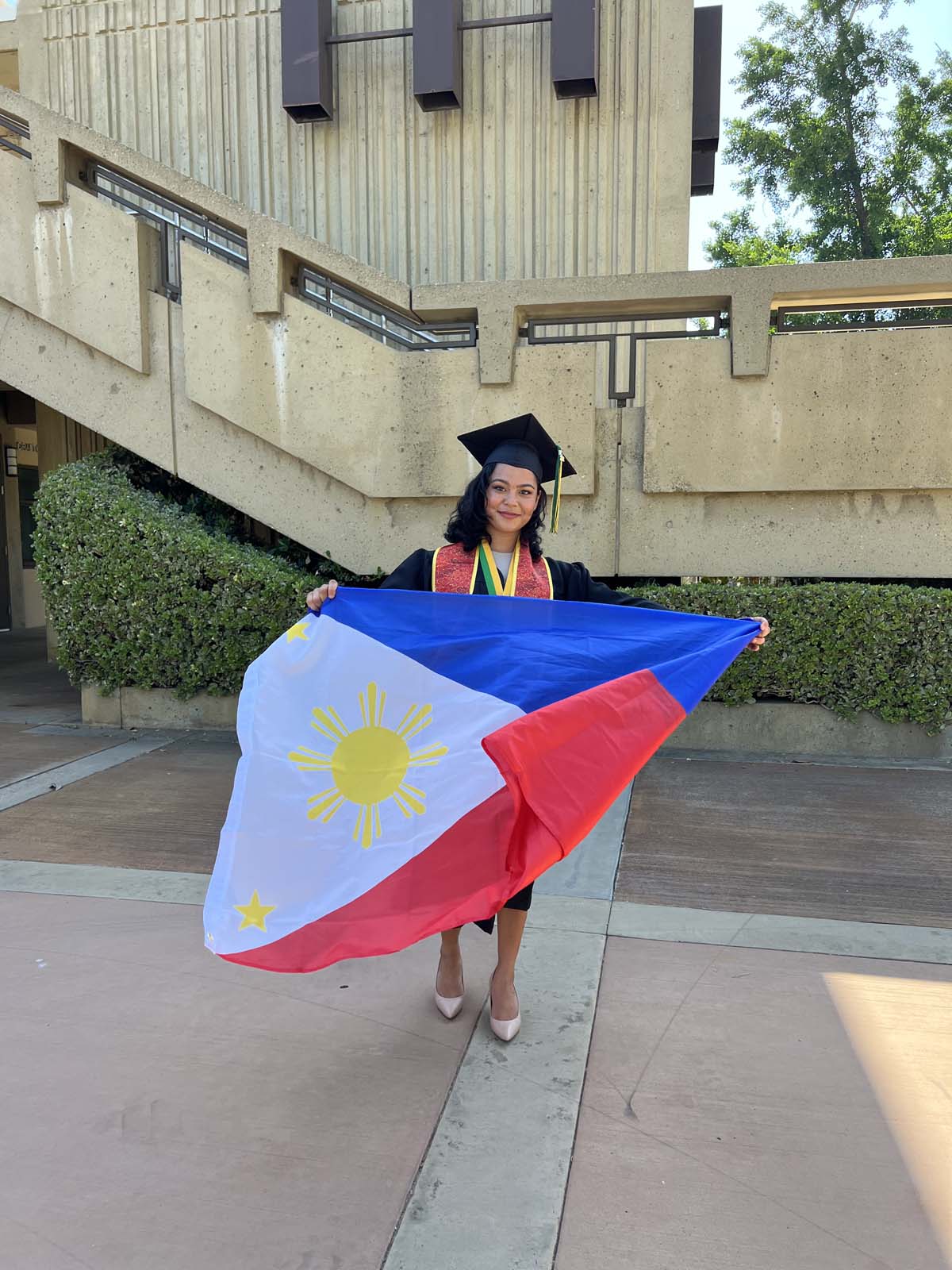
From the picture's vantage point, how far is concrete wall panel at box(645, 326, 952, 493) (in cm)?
652

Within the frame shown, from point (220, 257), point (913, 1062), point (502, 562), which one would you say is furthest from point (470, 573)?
point (220, 257)

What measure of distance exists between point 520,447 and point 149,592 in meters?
4.54

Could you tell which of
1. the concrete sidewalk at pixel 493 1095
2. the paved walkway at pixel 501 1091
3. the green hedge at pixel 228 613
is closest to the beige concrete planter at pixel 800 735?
the green hedge at pixel 228 613

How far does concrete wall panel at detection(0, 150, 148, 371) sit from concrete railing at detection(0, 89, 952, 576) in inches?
0.6

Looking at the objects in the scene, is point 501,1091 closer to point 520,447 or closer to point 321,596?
point 321,596

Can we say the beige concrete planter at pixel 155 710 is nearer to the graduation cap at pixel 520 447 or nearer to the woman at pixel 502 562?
the woman at pixel 502 562

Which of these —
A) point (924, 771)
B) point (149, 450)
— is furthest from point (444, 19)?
point (924, 771)

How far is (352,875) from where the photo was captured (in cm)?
280

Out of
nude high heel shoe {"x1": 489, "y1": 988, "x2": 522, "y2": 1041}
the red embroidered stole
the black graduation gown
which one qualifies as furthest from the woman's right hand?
nude high heel shoe {"x1": 489, "y1": 988, "x2": 522, "y2": 1041}

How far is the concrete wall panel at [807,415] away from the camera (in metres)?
6.52

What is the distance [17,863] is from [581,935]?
276 centimetres

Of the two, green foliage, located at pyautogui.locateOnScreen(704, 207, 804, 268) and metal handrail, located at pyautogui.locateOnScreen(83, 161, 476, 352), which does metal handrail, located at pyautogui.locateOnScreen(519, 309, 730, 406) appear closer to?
metal handrail, located at pyautogui.locateOnScreen(83, 161, 476, 352)

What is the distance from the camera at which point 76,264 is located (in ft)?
24.2

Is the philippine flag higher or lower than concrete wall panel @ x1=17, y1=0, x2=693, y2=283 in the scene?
lower
